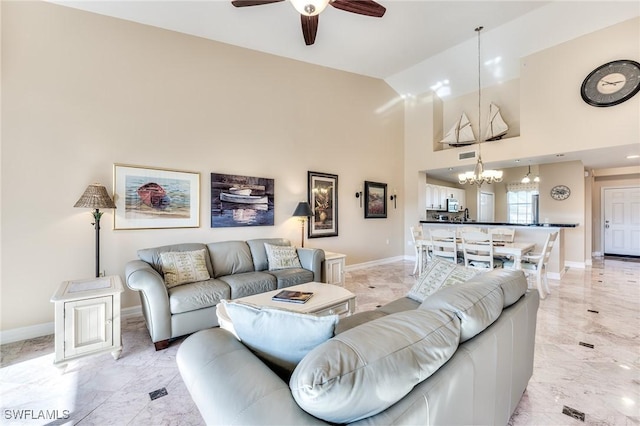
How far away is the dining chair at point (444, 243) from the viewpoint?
422cm

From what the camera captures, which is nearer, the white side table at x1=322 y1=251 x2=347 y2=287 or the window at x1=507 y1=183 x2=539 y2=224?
the white side table at x1=322 y1=251 x2=347 y2=287

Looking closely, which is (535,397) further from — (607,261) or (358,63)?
(607,261)

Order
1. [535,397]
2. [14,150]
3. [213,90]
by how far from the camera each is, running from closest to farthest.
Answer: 1. [535,397]
2. [14,150]
3. [213,90]

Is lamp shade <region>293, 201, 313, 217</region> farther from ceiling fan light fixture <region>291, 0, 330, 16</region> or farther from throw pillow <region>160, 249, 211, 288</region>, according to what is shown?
ceiling fan light fixture <region>291, 0, 330, 16</region>

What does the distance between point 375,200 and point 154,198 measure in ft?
13.6

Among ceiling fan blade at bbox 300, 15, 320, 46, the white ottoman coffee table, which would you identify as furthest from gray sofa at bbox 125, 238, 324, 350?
ceiling fan blade at bbox 300, 15, 320, 46

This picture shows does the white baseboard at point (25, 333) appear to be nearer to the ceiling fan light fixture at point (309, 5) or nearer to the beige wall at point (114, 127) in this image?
the beige wall at point (114, 127)

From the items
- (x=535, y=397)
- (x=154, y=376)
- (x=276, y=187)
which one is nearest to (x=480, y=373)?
(x=535, y=397)

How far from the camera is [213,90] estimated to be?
12.4ft

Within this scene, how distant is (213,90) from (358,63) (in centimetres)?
270

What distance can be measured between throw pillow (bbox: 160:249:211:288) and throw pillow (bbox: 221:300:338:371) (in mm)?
2058

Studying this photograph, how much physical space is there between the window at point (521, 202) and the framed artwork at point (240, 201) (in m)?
8.25

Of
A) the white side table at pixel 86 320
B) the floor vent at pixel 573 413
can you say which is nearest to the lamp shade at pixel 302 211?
the white side table at pixel 86 320

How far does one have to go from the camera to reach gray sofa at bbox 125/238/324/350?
2.40 meters
